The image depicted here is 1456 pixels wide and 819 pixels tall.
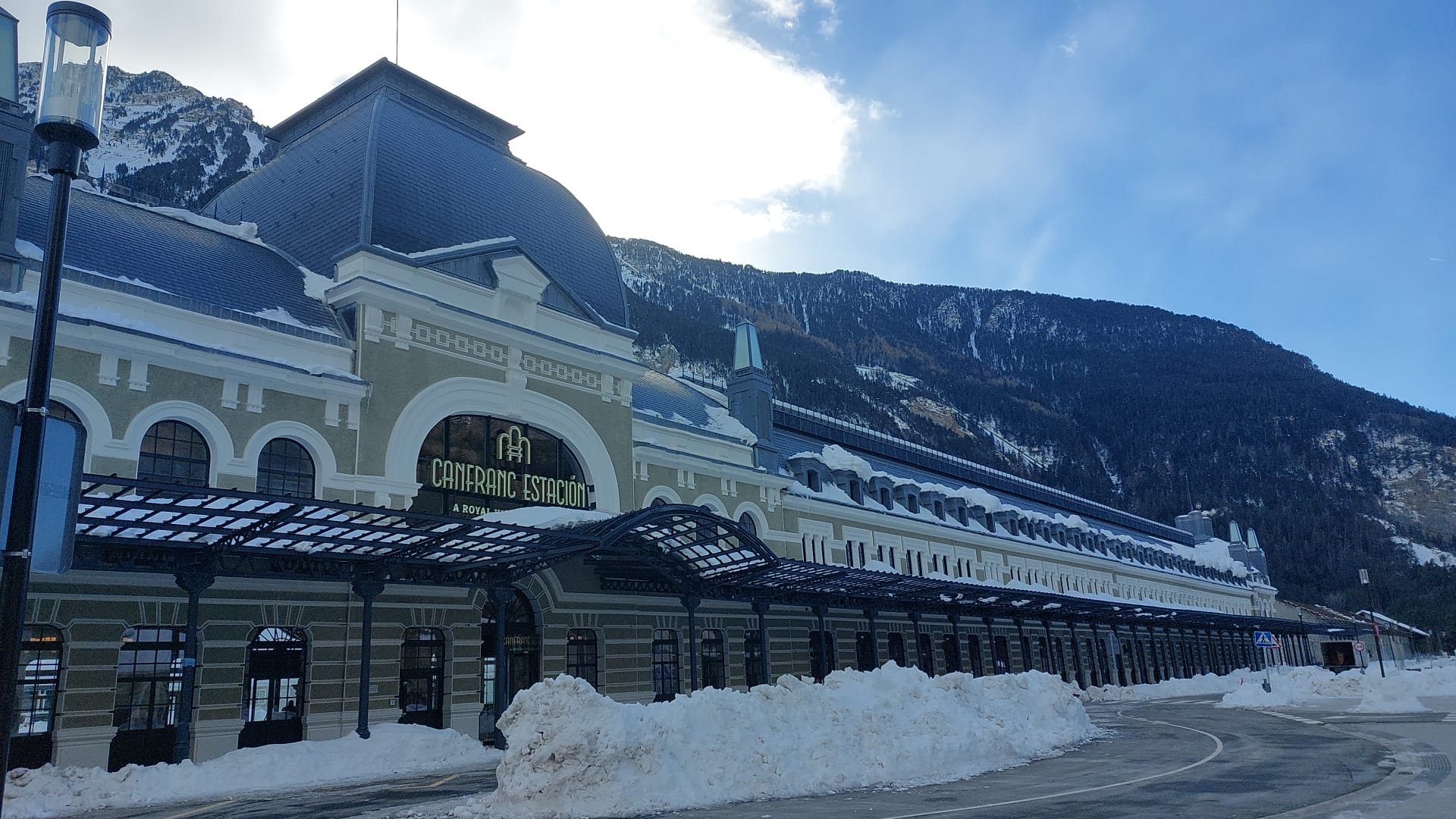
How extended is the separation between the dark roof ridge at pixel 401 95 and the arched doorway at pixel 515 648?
15.8 meters

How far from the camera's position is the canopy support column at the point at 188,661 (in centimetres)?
1905

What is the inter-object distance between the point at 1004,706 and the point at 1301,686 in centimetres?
2887

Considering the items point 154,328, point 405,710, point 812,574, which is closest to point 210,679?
point 405,710

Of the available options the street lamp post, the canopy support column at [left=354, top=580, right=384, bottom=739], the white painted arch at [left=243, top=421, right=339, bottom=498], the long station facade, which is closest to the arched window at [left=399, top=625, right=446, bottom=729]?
the long station facade

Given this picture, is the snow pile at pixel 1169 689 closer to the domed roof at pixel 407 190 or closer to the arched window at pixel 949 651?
the arched window at pixel 949 651

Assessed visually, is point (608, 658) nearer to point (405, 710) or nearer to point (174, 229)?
point (405, 710)

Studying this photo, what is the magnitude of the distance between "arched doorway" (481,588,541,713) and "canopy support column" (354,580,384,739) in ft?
17.1

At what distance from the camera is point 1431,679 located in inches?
1785

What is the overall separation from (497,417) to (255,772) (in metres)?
11.5

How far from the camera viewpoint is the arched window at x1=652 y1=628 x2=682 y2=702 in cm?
3269

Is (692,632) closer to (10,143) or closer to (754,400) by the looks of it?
(754,400)

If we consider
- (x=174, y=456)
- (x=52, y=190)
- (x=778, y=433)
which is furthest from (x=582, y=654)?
(x=52, y=190)

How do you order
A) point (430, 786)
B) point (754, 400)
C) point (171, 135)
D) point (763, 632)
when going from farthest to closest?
point (171, 135) < point (754, 400) < point (763, 632) < point (430, 786)

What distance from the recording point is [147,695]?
67.4 ft
